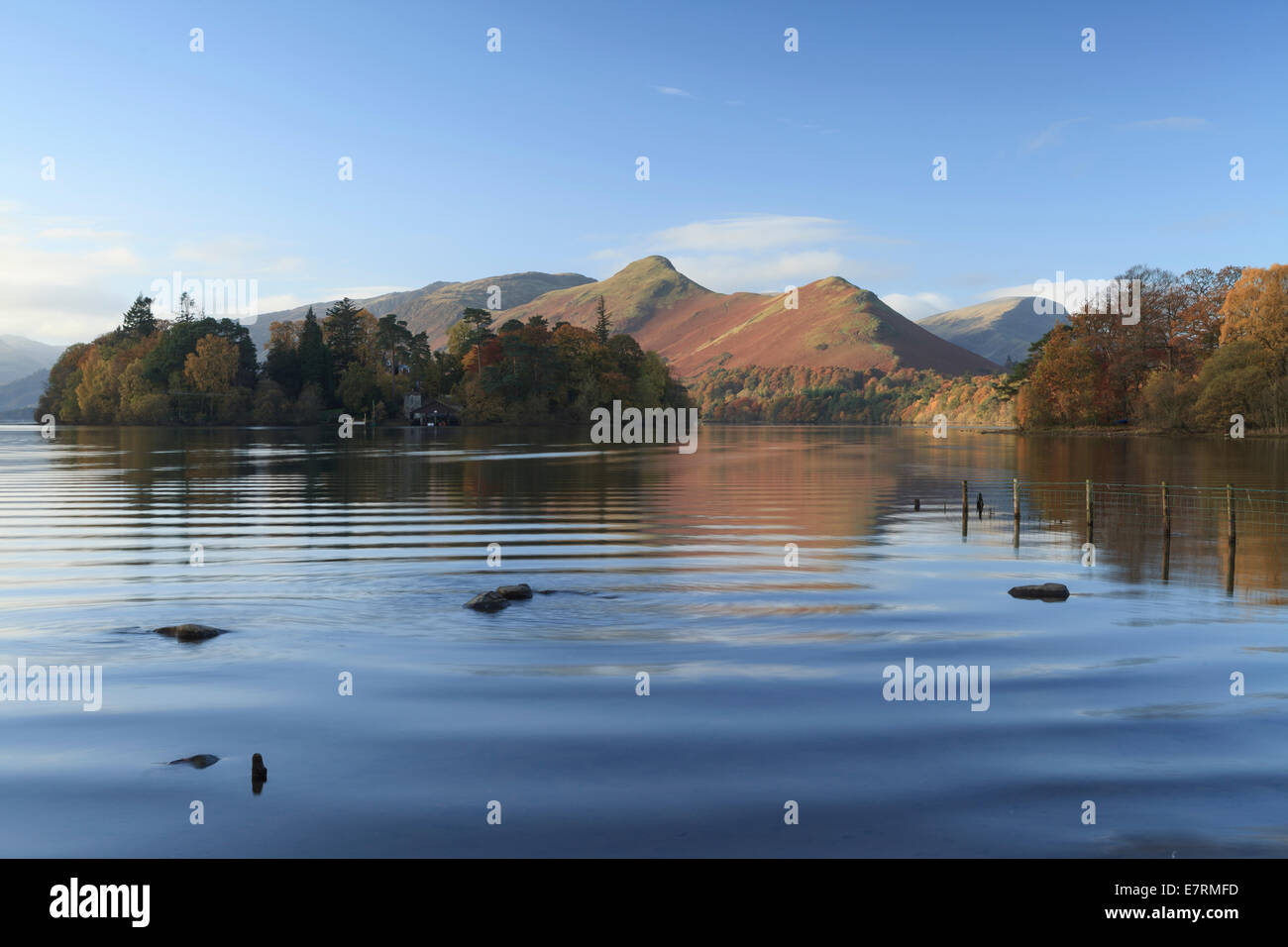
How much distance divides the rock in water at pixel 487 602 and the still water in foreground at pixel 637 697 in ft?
1.42

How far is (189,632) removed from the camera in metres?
21.5

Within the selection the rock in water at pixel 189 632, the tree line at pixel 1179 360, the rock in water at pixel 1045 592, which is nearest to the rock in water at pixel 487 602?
the rock in water at pixel 189 632

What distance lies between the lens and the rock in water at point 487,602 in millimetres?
24578

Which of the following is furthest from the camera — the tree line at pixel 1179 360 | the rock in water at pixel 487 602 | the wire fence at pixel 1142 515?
the tree line at pixel 1179 360

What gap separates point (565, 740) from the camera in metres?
14.8

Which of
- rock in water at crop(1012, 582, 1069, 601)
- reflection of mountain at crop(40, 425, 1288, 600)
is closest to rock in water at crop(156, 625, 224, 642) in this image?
reflection of mountain at crop(40, 425, 1288, 600)

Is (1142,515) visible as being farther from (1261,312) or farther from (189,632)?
(1261,312)

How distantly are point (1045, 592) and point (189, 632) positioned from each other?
2166cm

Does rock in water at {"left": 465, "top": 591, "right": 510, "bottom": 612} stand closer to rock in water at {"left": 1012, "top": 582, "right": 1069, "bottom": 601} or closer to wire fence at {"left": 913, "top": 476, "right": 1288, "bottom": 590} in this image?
rock in water at {"left": 1012, "top": 582, "right": 1069, "bottom": 601}

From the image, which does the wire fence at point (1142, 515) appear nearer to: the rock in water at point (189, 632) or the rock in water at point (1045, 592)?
the rock in water at point (1045, 592)

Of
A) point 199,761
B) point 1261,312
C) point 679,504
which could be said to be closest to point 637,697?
point 199,761

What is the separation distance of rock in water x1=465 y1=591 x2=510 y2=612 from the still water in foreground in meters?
0.43

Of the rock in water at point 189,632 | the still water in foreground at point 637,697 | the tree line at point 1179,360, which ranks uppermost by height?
the tree line at point 1179,360

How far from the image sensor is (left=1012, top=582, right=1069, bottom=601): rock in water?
88.1 ft
